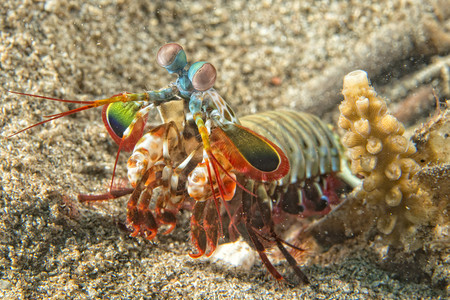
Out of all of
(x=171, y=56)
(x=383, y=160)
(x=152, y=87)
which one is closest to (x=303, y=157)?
(x=383, y=160)

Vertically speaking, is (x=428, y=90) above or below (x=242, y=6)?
below

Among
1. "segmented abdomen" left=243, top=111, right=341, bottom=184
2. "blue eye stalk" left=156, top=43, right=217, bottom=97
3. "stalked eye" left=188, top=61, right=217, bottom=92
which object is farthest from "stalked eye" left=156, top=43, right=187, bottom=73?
"segmented abdomen" left=243, top=111, right=341, bottom=184

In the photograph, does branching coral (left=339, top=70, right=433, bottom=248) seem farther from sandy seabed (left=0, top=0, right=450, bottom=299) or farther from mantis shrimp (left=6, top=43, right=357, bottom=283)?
mantis shrimp (left=6, top=43, right=357, bottom=283)

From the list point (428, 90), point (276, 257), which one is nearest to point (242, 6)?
point (428, 90)

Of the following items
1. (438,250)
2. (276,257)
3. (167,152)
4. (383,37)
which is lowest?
(276,257)

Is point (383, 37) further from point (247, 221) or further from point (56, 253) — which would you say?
point (56, 253)

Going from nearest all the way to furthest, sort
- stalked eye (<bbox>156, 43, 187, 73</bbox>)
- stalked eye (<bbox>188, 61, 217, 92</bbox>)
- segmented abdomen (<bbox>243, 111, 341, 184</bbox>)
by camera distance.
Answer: stalked eye (<bbox>188, 61, 217, 92</bbox>), stalked eye (<bbox>156, 43, 187, 73</bbox>), segmented abdomen (<bbox>243, 111, 341, 184</bbox>)

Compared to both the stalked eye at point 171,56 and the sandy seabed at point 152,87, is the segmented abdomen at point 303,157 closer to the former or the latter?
the sandy seabed at point 152,87

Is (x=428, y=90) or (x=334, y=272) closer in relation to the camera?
(x=334, y=272)
